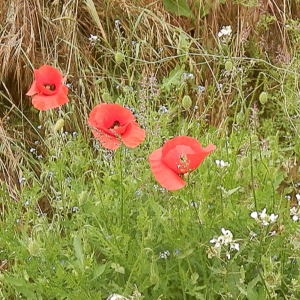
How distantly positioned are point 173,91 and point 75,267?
3.81ft

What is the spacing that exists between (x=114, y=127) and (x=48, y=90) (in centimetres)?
19

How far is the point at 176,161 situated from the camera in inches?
53.9

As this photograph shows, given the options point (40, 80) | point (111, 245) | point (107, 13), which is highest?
point (40, 80)

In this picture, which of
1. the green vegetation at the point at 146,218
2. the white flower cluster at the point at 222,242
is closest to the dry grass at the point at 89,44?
the green vegetation at the point at 146,218

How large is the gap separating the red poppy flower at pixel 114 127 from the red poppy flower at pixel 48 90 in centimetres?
11

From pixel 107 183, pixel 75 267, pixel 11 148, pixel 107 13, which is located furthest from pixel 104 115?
pixel 107 13

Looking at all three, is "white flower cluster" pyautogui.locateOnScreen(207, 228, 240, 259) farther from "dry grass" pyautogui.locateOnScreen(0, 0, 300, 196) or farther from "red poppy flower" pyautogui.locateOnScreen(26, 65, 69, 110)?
"dry grass" pyautogui.locateOnScreen(0, 0, 300, 196)

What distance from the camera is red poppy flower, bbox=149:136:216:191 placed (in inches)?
53.1

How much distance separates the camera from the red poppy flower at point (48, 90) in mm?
1607

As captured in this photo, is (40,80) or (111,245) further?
(40,80)

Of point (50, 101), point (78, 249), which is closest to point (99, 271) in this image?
point (78, 249)

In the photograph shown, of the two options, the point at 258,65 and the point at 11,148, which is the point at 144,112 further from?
the point at 258,65

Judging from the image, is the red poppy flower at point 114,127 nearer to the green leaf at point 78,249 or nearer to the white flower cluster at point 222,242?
the green leaf at point 78,249

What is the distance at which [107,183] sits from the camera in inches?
64.9
